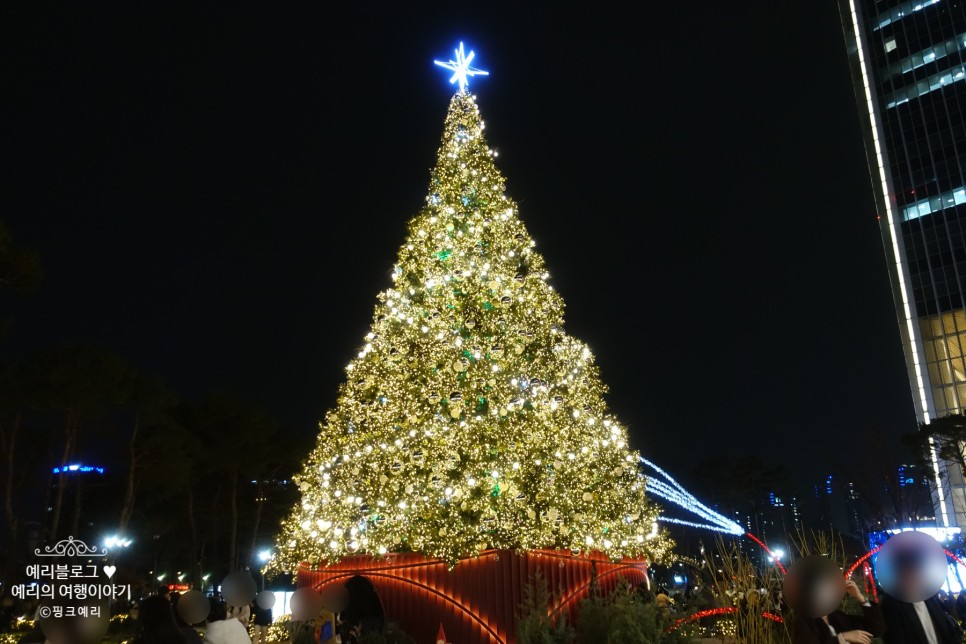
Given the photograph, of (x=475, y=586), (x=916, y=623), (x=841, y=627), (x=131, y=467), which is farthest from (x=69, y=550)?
(x=131, y=467)

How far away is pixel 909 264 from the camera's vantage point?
60875mm

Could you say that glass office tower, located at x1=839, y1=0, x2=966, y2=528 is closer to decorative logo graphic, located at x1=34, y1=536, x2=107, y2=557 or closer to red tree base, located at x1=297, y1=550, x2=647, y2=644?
red tree base, located at x1=297, y1=550, x2=647, y2=644

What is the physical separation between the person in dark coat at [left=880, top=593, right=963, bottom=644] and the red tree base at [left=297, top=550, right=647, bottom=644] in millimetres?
5594

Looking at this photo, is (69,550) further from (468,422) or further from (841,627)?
(841,627)

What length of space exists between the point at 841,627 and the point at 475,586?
5978 mm

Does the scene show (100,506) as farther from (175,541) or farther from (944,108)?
(944,108)

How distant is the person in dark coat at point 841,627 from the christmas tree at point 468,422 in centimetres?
522

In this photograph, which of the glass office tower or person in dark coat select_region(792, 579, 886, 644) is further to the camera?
the glass office tower

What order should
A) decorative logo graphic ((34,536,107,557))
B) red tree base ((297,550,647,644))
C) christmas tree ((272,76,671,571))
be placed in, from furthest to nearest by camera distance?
christmas tree ((272,76,671,571))
red tree base ((297,550,647,644))
decorative logo graphic ((34,536,107,557))

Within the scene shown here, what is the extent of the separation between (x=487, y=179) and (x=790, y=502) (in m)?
74.7

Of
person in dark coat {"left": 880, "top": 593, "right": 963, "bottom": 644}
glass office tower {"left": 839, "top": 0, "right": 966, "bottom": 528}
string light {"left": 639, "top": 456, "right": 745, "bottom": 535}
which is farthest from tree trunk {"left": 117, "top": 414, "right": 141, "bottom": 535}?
glass office tower {"left": 839, "top": 0, "right": 966, "bottom": 528}

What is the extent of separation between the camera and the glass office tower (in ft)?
189

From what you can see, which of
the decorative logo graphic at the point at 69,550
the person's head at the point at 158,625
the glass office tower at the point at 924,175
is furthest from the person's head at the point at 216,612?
the glass office tower at the point at 924,175

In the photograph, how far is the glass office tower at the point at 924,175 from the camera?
2267 inches
